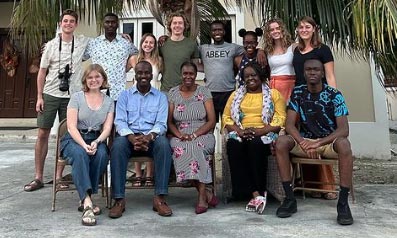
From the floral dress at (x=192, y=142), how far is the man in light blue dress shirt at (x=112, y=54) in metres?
0.76

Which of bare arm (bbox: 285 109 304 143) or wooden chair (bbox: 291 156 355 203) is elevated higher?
bare arm (bbox: 285 109 304 143)

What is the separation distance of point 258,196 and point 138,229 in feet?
3.82

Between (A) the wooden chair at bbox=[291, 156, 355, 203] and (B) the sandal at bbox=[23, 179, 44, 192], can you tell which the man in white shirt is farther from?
(A) the wooden chair at bbox=[291, 156, 355, 203]

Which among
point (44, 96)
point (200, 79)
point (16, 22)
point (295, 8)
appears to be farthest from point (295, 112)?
point (200, 79)

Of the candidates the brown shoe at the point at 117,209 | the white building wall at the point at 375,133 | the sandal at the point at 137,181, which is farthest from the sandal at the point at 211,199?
the white building wall at the point at 375,133

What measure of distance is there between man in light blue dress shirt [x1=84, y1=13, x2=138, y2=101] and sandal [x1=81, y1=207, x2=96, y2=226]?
1447 millimetres

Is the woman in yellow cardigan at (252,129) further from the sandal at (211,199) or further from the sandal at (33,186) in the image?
the sandal at (33,186)

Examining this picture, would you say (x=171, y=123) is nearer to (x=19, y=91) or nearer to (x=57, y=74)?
(x=57, y=74)

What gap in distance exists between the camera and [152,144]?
12.2 feet

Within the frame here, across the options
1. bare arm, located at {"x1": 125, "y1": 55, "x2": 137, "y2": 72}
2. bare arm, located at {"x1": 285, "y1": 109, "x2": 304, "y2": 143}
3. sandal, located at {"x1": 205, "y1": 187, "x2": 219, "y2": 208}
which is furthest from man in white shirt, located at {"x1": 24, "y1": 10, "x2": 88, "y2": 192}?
bare arm, located at {"x1": 285, "y1": 109, "x2": 304, "y2": 143}

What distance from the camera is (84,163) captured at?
3.52 meters

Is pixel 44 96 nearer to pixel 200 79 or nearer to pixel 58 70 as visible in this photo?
pixel 58 70

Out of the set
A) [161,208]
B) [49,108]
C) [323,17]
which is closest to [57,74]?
[49,108]

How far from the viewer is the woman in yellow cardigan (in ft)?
12.3
